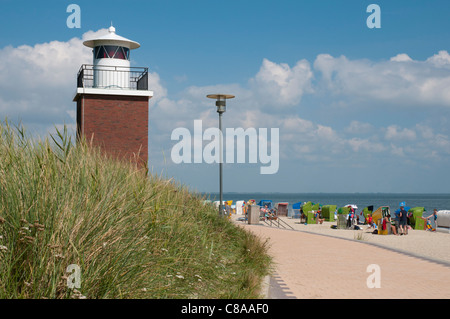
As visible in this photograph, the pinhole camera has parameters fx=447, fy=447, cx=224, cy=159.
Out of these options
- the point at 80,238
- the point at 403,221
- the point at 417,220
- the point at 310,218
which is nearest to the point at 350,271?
the point at 80,238

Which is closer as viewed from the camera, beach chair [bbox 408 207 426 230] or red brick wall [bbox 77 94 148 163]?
red brick wall [bbox 77 94 148 163]

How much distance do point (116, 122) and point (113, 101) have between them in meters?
0.85

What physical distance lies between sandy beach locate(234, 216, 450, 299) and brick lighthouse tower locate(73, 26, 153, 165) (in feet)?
23.0

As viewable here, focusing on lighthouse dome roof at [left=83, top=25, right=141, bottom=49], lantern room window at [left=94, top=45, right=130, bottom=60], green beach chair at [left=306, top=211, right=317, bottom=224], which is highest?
lighthouse dome roof at [left=83, top=25, right=141, bottom=49]

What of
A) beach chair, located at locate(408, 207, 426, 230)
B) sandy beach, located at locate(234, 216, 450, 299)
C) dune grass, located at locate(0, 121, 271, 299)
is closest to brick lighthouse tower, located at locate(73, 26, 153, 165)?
sandy beach, located at locate(234, 216, 450, 299)

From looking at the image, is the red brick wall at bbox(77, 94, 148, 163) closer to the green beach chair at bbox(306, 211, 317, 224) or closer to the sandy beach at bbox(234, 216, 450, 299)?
the sandy beach at bbox(234, 216, 450, 299)

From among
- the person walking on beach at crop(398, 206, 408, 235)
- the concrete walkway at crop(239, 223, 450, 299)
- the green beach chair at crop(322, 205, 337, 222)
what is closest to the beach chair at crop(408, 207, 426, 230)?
the person walking on beach at crop(398, 206, 408, 235)

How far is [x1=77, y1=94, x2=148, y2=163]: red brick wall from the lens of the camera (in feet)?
57.3

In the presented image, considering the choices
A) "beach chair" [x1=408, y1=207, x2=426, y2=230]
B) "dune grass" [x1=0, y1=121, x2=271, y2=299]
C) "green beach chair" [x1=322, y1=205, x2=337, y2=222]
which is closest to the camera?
"dune grass" [x1=0, y1=121, x2=271, y2=299]

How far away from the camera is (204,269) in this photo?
7.52 m

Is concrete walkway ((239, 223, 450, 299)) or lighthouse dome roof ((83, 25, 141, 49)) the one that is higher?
lighthouse dome roof ((83, 25, 141, 49))

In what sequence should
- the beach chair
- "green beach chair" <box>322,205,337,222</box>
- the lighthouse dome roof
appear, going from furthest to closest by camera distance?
"green beach chair" <box>322,205,337,222</box> < the beach chair < the lighthouse dome roof

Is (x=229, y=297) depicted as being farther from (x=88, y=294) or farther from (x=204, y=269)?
(x=88, y=294)
